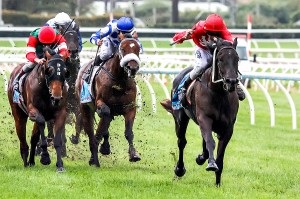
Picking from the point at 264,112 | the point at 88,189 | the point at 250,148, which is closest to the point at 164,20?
the point at 264,112

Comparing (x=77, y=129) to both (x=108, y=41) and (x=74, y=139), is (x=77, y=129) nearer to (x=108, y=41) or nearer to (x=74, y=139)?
(x=74, y=139)

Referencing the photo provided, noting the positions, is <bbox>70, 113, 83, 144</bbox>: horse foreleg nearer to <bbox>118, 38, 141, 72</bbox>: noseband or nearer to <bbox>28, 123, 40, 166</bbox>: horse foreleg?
<bbox>28, 123, 40, 166</bbox>: horse foreleg

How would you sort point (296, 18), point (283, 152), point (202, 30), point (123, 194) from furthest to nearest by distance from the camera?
point (296, 18) → point (283, 152) → point (202, 30) → point (123, 194)

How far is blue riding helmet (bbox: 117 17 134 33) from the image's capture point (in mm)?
9727

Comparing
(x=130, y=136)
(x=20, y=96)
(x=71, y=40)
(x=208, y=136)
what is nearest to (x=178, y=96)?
(x=130, y=136)

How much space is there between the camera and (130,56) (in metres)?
9.30

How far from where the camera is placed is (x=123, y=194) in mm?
7629

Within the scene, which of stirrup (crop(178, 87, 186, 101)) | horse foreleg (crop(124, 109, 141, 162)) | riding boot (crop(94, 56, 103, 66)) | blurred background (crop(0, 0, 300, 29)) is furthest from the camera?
blurred background (crop(0, 0, 300, 29))

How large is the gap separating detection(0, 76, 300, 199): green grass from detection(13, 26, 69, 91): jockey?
3.40ft

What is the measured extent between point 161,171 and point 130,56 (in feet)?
3.97

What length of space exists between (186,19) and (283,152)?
37.6 m

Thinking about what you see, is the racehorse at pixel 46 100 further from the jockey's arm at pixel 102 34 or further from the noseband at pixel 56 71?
the jockey's arm at pixel 102 34

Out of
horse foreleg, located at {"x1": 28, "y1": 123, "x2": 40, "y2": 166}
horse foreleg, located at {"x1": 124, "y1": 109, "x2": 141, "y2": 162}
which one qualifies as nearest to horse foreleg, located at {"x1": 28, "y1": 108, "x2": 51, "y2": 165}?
horse foreleg, located at {"x1": 28, "y1": 123, "x2": 40, "y2": 166}

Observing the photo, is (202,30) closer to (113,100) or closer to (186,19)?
(113,100)
